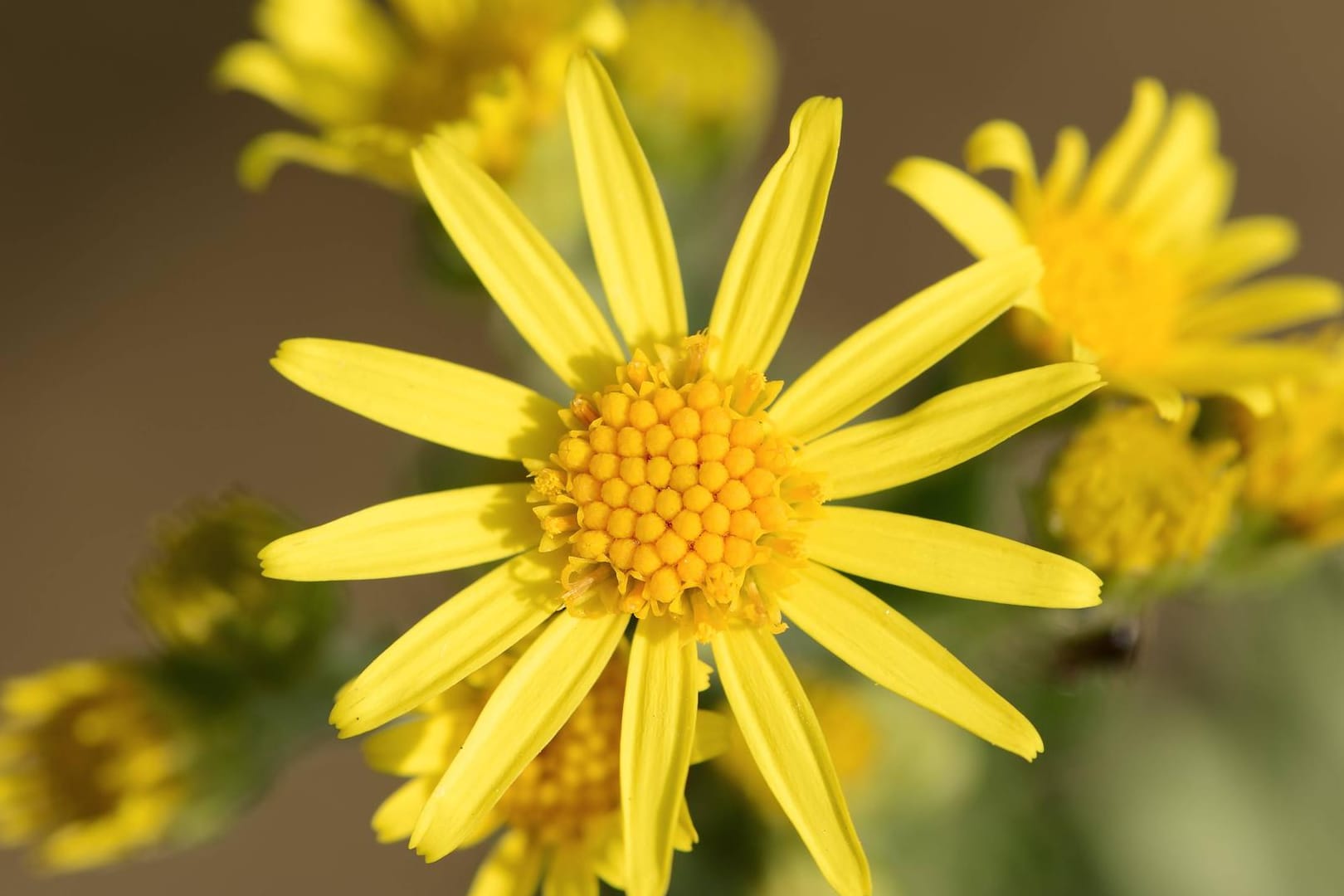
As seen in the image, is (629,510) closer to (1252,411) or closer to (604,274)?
(604,274)

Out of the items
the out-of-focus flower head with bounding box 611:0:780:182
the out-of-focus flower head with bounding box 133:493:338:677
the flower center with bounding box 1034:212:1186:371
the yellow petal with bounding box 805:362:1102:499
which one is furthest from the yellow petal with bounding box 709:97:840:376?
the out-of-focus flower head with bounding box 611:0:780:182

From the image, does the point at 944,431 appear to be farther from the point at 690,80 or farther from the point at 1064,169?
the point at 690,80

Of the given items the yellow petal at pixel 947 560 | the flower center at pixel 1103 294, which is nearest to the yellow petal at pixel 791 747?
the yellow petal at pixel 947 560

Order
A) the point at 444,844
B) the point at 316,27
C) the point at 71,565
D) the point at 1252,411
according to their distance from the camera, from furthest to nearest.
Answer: the point at 71,565 < the point at 316,27 < the point at 1252,411 < the point at 444,844

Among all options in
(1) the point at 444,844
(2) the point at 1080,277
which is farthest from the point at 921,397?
(1) the point at 444,844

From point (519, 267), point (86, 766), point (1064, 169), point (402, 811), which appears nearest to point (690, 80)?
point (1064, 169)

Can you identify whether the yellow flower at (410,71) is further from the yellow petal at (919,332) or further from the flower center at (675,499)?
the yellow petal at (919,332)

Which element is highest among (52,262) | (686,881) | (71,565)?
(52,262)

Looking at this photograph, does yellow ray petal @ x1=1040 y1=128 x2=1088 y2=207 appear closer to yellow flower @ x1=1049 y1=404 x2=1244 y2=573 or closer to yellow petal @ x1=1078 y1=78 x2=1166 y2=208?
yellow petal @ x1=1078 y1=78 x2=1166 y2=208
